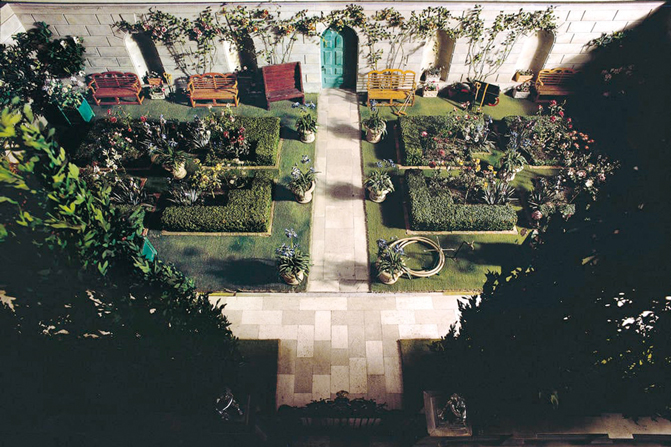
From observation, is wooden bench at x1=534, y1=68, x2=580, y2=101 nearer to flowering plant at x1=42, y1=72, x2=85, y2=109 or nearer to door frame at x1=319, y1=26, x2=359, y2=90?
door frame at x1=319, y1=26, x2=359, y2=90

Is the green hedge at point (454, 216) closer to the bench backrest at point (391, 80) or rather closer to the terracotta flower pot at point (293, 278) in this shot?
the terracotta flower pot at point (293, 278)

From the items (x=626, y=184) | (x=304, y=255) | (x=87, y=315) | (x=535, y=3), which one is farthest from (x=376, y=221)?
(x=535, y=3)

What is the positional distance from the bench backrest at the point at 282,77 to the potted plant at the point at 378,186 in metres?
6.47

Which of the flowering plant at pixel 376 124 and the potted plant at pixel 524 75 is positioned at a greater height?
the potted plant at pixel 524 75

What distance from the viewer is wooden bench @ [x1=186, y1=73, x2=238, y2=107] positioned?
16953 mm

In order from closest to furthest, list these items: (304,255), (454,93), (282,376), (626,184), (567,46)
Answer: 1. (626,184)
2. (282,376)
3. (304,255)
4. (567,46)
5. (454,93)

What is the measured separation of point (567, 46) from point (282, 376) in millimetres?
18904

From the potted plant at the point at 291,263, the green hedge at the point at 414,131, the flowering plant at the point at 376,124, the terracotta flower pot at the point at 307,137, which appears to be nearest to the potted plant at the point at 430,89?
the green hedge at the point at 414,131

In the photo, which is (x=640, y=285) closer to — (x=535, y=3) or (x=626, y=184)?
(x=626, y=184)

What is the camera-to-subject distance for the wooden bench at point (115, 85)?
1680cm

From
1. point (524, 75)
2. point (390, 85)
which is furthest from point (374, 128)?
point (524, 75)

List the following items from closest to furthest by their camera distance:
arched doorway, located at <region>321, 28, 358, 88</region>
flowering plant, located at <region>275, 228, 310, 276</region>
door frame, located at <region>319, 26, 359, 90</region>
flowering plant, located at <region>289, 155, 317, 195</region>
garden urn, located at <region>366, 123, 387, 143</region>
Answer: flowering plant, located at <region>275, 228, 310, 276</region> → flowering plant, located at <region>289, 155, 317, 195</region> → garden urn, located at <region>366, 123, 387, 143</region> → door frame, located at <region>319, 26, 359, 90</region> → arched doorway, located at <region>321, 28, 358, 88</region>

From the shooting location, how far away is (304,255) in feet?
38.1

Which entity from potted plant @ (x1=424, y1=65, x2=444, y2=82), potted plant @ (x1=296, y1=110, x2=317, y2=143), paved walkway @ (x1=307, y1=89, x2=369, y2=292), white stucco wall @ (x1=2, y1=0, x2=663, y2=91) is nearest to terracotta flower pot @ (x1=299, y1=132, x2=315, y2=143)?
potted plant @ (x1=296, y1=110, x2=317, y2=143)
